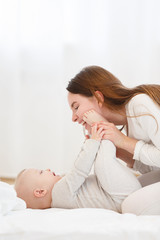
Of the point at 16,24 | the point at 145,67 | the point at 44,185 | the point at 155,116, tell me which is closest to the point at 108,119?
the point at 155,116

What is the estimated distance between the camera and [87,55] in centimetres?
267

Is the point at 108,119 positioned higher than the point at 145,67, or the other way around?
the point at 145,67

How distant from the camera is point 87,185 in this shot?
4.50ft

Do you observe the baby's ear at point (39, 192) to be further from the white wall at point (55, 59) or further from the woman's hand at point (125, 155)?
the white wall at point (55, 59)

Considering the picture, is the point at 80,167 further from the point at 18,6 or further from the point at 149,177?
the point at 18,6

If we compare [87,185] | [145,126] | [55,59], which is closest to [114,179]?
[87,185]

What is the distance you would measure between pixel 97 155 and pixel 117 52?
1.45 metres

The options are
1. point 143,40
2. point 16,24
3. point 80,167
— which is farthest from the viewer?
point 16,24

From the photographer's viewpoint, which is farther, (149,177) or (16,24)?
(16,24)

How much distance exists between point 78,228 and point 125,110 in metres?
0.71

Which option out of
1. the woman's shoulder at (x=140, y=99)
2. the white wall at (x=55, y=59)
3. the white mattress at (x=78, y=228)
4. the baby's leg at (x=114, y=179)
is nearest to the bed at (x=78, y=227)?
the white mattress at (x=78, y=228)

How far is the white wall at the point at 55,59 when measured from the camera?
8.48ft

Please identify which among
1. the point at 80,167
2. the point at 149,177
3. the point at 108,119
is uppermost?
the point at 108,119

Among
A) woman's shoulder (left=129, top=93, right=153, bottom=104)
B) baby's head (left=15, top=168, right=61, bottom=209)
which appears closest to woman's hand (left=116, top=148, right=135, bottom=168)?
woman's shoulder (left=129, top=93, right=153, bottom=104)
